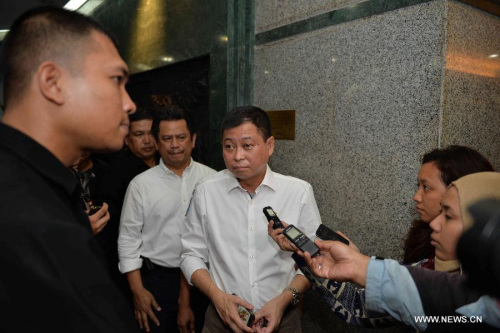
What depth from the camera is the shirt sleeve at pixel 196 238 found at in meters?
2.18

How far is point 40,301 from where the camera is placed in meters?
0.75

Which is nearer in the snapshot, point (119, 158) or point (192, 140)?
point (192, 140)

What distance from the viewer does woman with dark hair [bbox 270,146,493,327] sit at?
1633 mm

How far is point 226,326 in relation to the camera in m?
2.07

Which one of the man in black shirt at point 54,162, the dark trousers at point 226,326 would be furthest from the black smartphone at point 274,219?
the man in black shirt at point 54,162

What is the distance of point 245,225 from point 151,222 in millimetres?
984

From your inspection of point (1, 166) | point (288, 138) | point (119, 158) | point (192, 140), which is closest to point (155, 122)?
point (192, 140)

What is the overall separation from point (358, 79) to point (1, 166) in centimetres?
208

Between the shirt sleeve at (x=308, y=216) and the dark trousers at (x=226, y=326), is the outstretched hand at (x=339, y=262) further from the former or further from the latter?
the dark trousers at (x=226, y=326)

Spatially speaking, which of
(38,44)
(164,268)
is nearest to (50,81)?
(38,44)

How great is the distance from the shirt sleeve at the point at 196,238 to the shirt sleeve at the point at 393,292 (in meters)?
1.17

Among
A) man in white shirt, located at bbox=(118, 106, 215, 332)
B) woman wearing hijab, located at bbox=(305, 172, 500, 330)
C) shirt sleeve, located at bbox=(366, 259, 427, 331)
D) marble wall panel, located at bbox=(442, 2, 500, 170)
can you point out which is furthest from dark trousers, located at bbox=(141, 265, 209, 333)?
marble wall panel, located at bbox=(442, 2, 500, 170)

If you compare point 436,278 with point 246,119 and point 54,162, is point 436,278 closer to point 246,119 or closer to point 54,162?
point 54,162

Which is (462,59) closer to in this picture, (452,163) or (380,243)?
(452,163)
